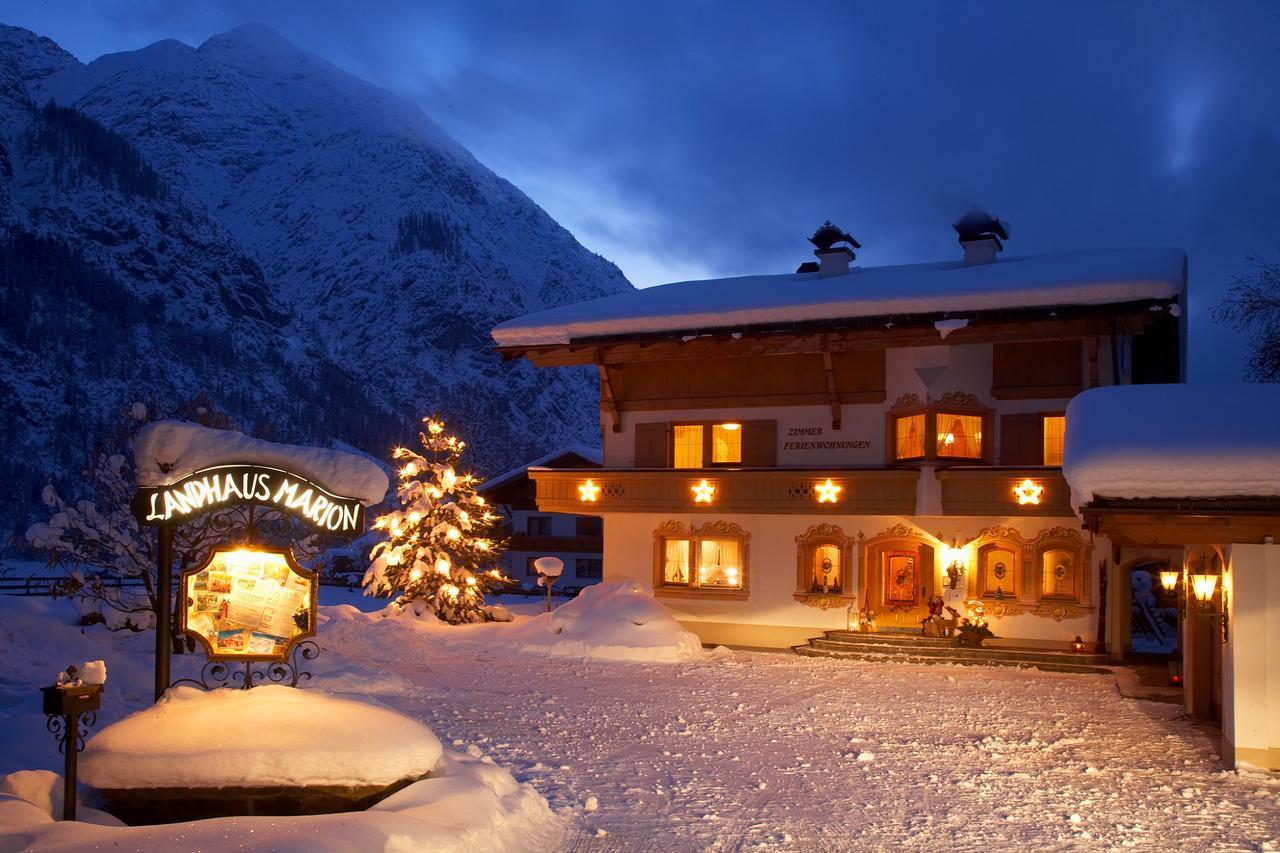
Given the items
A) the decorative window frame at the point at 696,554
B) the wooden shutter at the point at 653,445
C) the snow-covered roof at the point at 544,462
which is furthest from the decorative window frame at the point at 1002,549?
the snow-covered roof at the point at 544,462

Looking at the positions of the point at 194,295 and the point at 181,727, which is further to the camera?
the point at 194,295

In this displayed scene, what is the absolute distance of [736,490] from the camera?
25.6m

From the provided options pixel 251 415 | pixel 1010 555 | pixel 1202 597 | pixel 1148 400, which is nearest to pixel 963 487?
pixel 1010 555

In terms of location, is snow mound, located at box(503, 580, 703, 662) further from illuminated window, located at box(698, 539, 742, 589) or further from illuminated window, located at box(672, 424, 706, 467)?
illuminated window, located at box(672, 424, 706, 467)

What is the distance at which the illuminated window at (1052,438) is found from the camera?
23.6m

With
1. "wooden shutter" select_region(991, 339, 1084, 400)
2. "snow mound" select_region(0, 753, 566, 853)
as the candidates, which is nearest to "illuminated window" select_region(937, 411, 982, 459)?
"wooden shutter" select_region(991, 339, 1084, 400)

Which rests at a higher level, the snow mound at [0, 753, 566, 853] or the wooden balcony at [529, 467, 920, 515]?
the wooden balcony at [529, 467, 920, 515]

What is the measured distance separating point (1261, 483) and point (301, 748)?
10.6 meters

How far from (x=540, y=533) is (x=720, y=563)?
25.0m

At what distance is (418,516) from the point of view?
27156 millimetres

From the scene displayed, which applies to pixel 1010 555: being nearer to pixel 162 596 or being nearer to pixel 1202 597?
pixel 1202 597

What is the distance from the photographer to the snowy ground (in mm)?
10094

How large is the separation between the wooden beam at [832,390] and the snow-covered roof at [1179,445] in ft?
37.1

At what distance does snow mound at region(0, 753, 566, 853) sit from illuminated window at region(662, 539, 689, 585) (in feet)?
56.5
